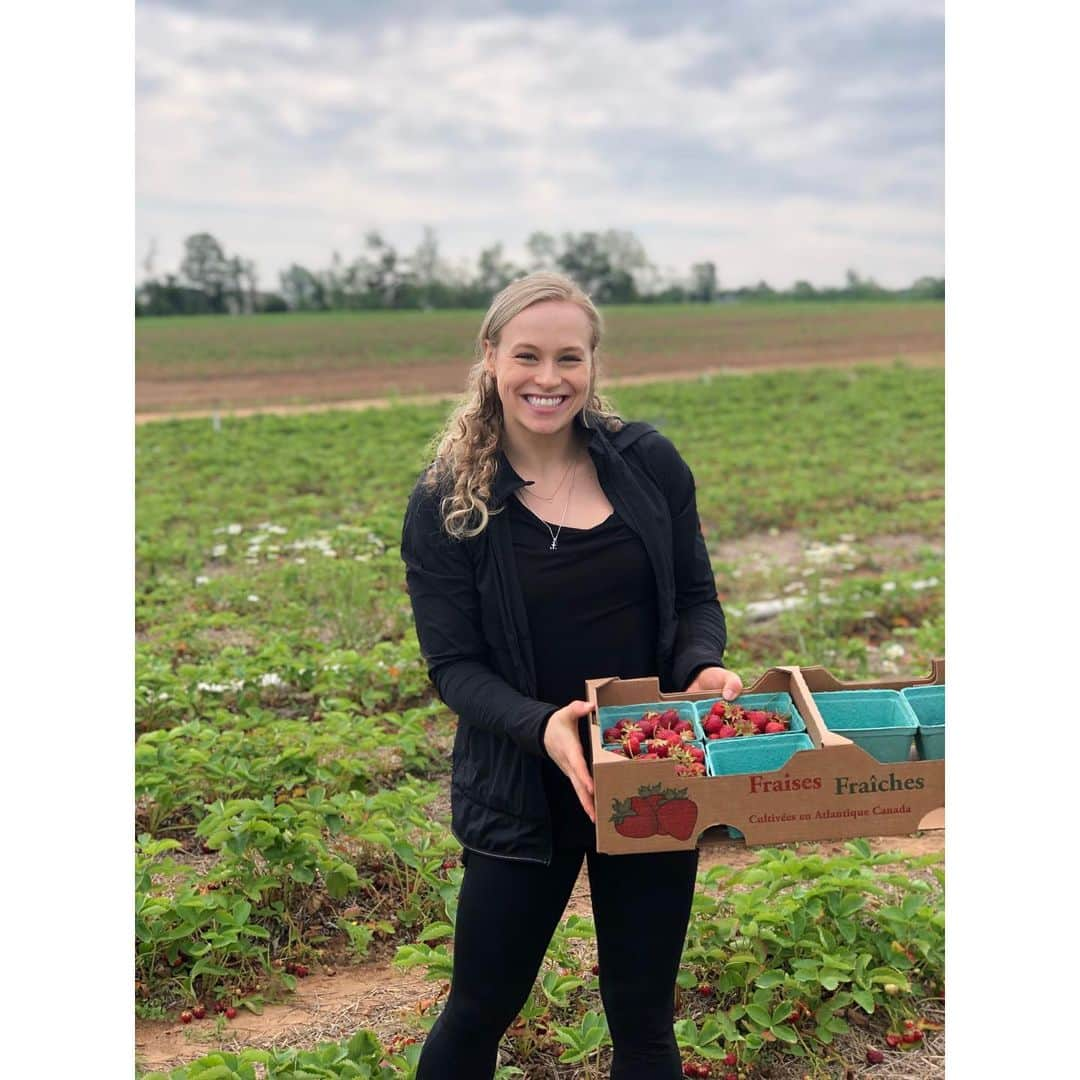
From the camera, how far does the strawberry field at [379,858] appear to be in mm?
2676

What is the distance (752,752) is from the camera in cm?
171

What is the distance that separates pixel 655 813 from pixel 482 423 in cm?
68

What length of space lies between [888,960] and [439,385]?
65.6 ft

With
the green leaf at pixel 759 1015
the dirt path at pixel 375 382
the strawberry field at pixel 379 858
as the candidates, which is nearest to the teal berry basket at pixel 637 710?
the strawberry field at pixel 379 858

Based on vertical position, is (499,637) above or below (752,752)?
above

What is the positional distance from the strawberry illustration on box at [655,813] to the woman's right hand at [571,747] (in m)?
0.05

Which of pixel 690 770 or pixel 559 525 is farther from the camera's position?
pixel 559 525

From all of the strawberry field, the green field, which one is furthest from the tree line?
the strawberry field

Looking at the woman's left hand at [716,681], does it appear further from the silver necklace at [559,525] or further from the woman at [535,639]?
the silver necklace at [559,525]

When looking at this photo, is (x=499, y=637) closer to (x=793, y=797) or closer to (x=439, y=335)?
(x=793, y=797)

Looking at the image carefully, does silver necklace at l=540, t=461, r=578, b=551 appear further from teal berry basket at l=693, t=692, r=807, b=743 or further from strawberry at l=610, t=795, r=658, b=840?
strawberry at l=610, t=795, r=658, b=840

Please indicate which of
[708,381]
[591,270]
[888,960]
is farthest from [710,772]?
[591,270]

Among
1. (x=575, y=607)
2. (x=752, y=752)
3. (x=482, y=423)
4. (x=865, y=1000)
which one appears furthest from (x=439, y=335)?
(x=752, y=752)
